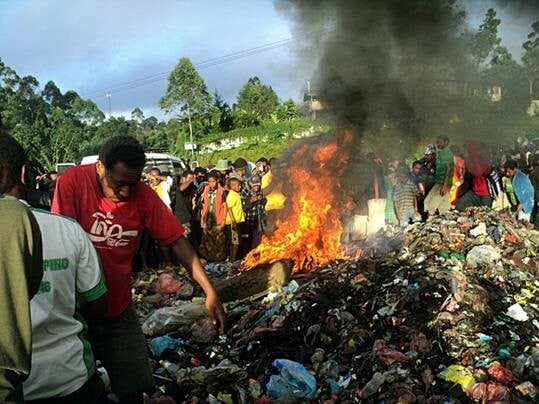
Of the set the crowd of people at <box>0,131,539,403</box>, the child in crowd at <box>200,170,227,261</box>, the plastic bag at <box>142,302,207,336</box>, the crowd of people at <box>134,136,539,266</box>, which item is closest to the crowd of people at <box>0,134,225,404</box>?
the crowd of people at <box>0,131,539,403</box>

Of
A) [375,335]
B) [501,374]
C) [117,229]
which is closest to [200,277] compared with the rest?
[117,229]

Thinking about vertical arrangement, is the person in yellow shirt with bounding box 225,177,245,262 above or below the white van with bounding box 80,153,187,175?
below

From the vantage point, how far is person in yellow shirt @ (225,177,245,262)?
9.54 metres

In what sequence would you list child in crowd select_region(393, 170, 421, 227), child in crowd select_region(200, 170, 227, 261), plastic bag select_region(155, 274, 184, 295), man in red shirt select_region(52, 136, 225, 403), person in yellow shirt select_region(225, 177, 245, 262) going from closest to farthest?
1. man in red shirt select_region(52, 136, 225, 403)
2. plastic bag select_region(155, 274, 184, 295)
3. person in yellow shirt select_region(225, 177, 245, 262)
4. child in crowd select_region(200, 170, 227, 261)
5. child in crowd select_region(393, 170, 421, 227)

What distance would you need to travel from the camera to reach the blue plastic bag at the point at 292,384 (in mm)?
4176

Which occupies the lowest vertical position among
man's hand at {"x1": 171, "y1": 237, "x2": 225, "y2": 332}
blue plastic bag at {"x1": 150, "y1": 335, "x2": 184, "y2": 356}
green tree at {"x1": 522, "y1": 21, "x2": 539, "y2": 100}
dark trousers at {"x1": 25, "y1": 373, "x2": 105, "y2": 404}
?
blue plastic bag at {"x1": 150, "y1": 335, "x2": 184, "y2": 356}

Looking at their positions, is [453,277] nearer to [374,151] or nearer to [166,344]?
[166,344]

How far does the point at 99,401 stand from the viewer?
232 cm

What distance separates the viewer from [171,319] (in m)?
5.57

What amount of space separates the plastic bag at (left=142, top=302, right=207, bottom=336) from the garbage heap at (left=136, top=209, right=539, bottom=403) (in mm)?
11

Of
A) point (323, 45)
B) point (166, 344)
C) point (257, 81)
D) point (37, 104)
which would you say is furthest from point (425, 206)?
point (257, 81)

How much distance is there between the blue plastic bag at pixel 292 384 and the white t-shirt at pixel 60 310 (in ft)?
7.69

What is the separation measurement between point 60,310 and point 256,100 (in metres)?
42.3

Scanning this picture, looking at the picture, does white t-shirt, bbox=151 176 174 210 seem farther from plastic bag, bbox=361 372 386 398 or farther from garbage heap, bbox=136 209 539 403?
plastic bag, bbox=361 372 386 398
